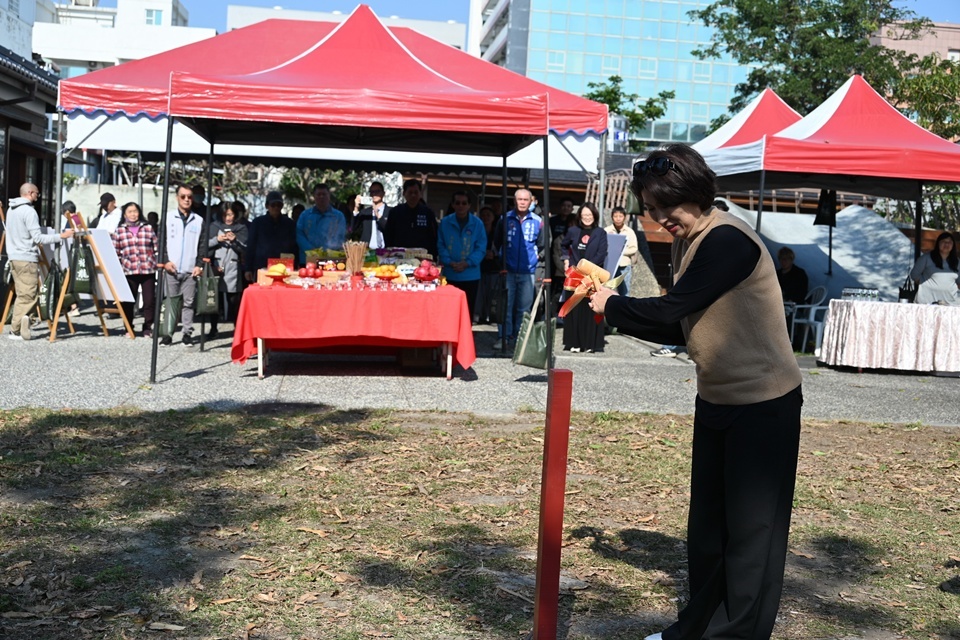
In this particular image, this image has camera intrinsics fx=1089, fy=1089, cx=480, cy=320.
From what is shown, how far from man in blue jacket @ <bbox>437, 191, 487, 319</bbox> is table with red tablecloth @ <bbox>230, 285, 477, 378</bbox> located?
219 cm

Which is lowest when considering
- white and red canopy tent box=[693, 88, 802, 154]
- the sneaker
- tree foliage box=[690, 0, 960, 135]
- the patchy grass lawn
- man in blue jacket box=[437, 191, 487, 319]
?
the patchy grass lawn

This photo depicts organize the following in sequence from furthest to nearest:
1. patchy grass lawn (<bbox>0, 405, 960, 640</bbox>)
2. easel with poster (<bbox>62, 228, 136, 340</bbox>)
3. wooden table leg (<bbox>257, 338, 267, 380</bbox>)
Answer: easel with poster (<bbox>62, 228, 136, 340</bbox>) → wooden table leg (<bbox>257, 338, 267, 380</bbox>) → patchy grass lawn (<bbox>0, 405, 960, 640</bbox>)

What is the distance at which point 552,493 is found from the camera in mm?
3508

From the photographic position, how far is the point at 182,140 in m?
17.3

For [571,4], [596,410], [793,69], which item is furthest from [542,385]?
[571,4]

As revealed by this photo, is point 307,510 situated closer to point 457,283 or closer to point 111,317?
point 457,283

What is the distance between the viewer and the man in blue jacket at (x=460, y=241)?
1297 centimetres

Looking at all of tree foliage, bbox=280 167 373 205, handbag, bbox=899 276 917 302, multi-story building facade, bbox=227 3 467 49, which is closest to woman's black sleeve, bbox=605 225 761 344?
handbag, bbox=899 276 917 302

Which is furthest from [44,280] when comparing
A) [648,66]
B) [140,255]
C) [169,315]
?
[648,66]

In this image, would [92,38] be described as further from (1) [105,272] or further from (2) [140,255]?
(1) [105,272]

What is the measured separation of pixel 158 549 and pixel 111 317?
471 inches

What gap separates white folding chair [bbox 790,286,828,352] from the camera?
1508 cm

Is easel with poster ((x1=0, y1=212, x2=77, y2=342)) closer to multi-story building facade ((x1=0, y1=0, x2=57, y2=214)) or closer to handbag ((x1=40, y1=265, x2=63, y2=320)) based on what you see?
handbag ((x1=40, y1=265, x2=63, y2=320))

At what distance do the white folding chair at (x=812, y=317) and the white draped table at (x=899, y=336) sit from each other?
98 cm
